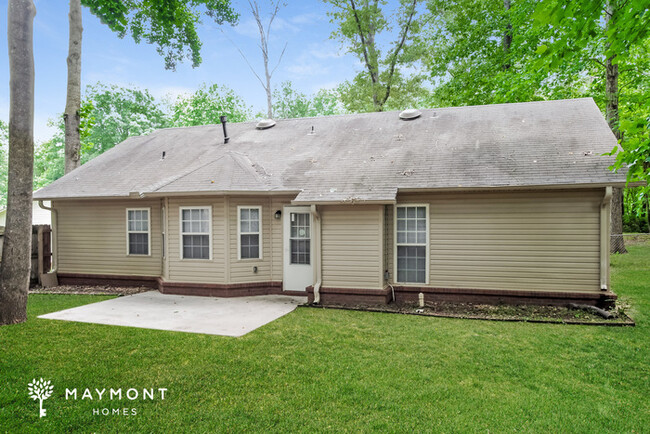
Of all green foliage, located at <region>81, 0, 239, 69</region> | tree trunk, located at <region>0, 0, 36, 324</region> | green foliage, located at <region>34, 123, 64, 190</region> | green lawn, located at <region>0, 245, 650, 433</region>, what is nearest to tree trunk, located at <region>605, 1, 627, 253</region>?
green lawn, located at <region>0, 245, 650, 433</region>

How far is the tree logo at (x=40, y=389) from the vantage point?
3.85m

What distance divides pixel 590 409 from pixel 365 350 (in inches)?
100

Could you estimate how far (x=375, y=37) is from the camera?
20.5 metres

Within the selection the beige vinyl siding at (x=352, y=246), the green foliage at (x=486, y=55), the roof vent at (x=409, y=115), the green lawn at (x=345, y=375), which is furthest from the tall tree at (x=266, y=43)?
the green lawn at (x=345, y=375)

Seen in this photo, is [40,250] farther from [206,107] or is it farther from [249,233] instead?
[206,107]

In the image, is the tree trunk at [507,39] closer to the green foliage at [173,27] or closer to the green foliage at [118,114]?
the green foliage at [173,27]

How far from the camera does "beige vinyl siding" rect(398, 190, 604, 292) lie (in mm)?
7418

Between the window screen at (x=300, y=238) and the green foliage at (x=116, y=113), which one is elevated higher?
the green foliage at (x=116, y=113)

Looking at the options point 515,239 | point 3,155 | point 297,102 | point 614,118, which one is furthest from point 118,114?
point 614,118

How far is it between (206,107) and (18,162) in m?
26.6

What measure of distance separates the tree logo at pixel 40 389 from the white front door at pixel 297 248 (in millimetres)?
5416

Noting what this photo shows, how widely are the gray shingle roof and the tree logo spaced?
494 centimetres

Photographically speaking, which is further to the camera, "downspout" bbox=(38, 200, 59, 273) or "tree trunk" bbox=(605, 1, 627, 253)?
"tree trunk" bbox=(605, 1, 627, 253)

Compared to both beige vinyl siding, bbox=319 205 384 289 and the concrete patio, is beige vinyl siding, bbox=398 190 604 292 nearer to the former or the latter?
beige vinyl siding, bbox=319 205 384 289
